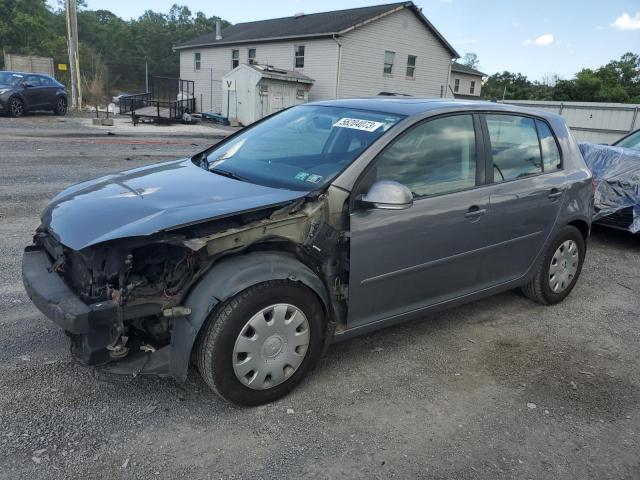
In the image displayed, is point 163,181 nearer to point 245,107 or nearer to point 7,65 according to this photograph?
point 245,107

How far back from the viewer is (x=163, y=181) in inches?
133

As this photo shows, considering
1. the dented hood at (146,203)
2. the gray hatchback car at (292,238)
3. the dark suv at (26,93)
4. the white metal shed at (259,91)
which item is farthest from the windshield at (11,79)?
the dented hood at (146,203)

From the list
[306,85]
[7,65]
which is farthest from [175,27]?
[306,85]

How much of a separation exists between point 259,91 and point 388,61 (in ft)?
27.5

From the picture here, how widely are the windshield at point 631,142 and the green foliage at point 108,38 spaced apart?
37206 millimetres

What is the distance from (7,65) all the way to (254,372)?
2999cm

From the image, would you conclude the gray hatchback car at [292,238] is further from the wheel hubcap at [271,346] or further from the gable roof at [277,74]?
the gable roof at [277,74]

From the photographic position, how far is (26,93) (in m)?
18.3

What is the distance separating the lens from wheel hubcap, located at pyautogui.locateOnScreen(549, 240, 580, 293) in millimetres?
4555

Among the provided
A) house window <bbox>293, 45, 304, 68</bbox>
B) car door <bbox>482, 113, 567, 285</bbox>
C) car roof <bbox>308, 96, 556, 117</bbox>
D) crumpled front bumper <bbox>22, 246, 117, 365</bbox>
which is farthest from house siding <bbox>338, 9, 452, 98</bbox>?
crumpled front bumper <bbox>22, 246, 117, 365</bbox>

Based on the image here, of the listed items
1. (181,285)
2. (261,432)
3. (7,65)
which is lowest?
(261,432)

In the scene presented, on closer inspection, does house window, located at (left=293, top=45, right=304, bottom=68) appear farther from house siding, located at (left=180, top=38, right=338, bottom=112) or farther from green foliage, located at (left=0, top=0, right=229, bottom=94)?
green foliage, located at (left=0, top=0, right=229, bottom=94)

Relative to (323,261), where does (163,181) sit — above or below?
above

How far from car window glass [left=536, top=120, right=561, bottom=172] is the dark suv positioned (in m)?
18.5
